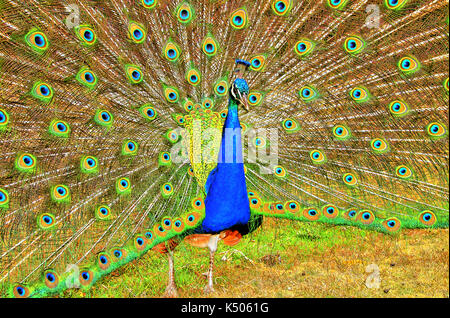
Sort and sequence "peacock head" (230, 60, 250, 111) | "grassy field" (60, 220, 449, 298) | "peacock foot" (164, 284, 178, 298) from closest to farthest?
"peacock head" (230, 60, 250, 111), "peacock foot" (164, 284, 178, 298), "grassy field" (60, 220, 449, 298)

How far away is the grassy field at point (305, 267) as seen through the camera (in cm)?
345

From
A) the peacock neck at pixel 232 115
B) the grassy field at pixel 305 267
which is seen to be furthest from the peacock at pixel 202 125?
the grassy field at pixel 305 267

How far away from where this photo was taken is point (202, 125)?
313 cm

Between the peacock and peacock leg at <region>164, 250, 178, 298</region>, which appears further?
peacock leg at <region>164, 250, 178, 298</region>

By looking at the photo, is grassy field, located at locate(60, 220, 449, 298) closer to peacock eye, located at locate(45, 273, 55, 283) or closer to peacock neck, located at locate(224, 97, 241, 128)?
peacock eye, located at locate(45, 273, 55, 283)

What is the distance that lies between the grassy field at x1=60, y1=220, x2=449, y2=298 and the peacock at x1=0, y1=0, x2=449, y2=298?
33 centimetres

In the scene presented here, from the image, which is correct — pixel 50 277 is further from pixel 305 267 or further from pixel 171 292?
pixel 305 267

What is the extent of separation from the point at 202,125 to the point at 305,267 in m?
1.72

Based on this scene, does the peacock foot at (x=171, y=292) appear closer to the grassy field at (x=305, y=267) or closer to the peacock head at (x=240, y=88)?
the grassy field at (x=305, y=267)

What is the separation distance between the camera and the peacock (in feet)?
9.29

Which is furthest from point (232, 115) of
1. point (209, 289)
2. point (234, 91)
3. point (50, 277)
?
point (50, 277)

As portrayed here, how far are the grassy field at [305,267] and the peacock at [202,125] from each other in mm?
332

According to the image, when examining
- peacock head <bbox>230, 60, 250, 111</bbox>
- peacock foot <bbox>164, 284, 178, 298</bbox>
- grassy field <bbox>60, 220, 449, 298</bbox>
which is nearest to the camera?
peacock head <bbox>230, 60, 250, 111</bbox>

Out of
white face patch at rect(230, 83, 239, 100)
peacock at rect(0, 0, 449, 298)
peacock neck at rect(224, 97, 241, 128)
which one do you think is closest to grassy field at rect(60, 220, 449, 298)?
peacock at rect(0, 0, 449, 298)
